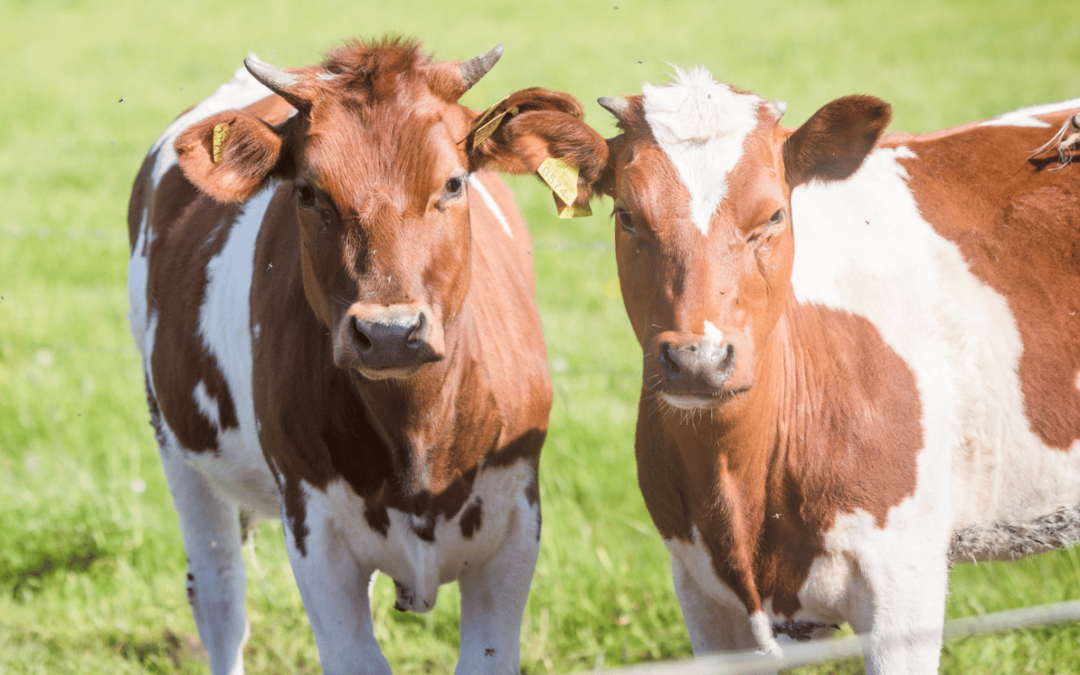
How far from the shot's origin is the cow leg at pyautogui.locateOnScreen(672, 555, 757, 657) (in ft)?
10.9

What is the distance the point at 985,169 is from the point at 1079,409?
2.77 ft

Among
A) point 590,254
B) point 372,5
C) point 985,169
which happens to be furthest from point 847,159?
point 372,5

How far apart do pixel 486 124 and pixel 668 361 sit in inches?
40.0

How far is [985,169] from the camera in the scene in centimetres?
350

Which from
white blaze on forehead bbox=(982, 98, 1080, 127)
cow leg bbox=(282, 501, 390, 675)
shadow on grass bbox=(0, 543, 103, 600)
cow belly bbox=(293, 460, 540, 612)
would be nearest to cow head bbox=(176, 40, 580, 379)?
cow belly bbox=(293, 460, 540, 612)

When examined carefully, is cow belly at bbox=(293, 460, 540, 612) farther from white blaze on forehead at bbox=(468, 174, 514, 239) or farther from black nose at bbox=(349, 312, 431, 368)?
white blaze on forehead at bbox=(468, 174, 514, 239)

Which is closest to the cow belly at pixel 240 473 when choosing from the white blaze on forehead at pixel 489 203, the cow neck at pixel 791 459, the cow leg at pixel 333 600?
the cow leg at pixel 333 600

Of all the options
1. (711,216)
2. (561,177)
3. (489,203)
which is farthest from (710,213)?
(489,203)

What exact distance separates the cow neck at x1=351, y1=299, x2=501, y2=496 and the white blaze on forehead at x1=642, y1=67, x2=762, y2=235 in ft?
2.93

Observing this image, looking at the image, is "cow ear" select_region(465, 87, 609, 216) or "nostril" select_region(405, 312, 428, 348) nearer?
"nostril" select_region(405, 312, 428, 348)

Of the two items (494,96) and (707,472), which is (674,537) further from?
(494,96)

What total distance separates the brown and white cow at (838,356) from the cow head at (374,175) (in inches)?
14.1

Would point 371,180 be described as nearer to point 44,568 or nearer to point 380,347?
point 380,347

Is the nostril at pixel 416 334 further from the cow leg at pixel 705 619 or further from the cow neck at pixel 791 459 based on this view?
the cow leg at pixel 705 619
